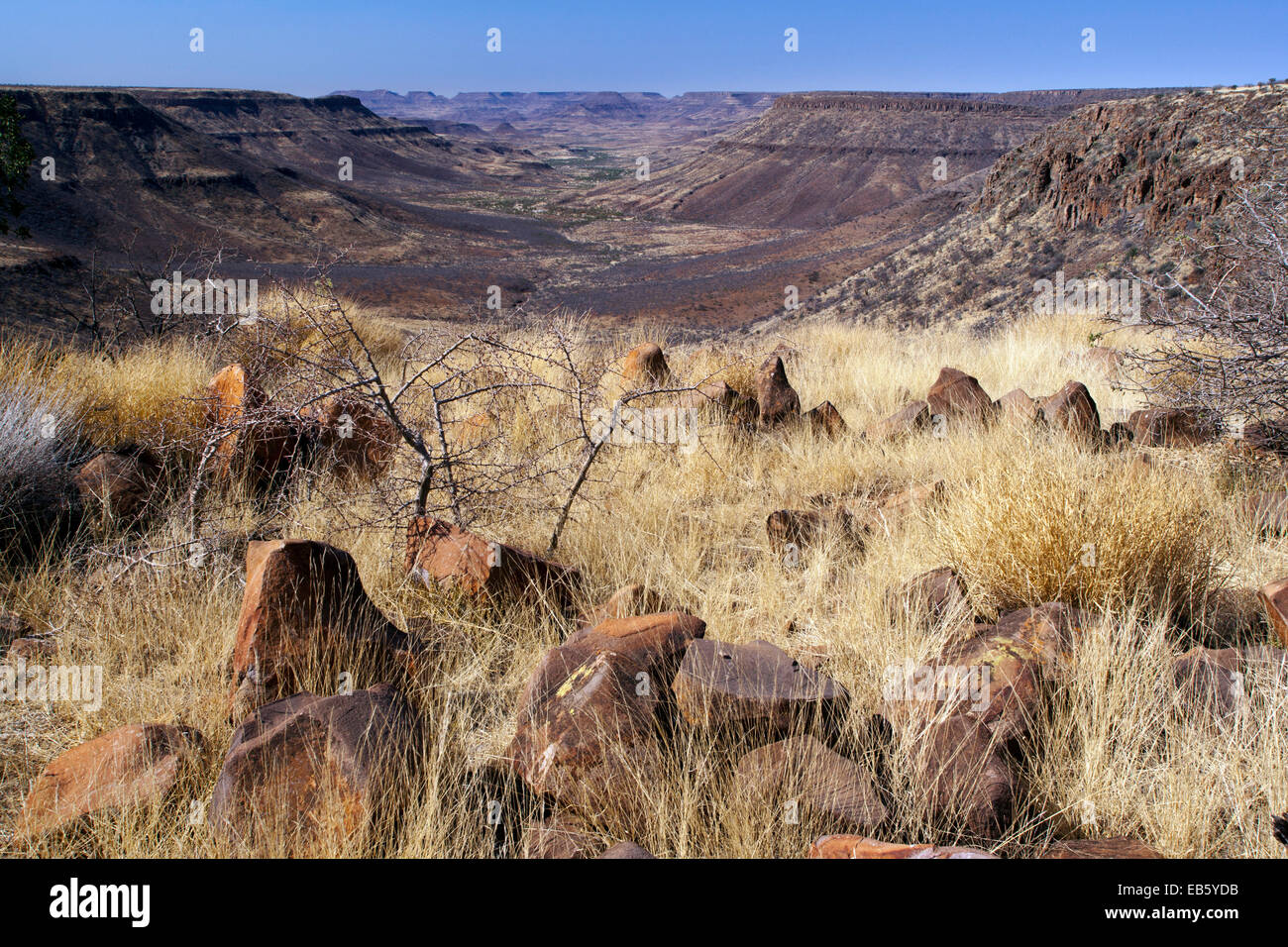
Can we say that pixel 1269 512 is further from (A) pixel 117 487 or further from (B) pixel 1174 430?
(A) pixel 117 487

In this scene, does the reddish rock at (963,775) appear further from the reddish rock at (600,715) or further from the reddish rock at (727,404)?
the reddish rock at (727,404)

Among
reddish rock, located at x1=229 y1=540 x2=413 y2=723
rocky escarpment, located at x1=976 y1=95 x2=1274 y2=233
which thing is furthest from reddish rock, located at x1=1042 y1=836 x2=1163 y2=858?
rocky escarpment, located at x1=976 y1=95 x2=1274 y2=233

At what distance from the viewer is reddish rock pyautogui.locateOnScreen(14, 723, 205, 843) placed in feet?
6.66

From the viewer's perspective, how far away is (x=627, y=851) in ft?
6.01

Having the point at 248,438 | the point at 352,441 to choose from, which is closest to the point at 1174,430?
the point at 352,441

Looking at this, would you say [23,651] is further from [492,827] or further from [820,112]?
[820,112]

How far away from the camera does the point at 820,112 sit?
227 feet

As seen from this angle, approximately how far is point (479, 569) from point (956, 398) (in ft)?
12.1

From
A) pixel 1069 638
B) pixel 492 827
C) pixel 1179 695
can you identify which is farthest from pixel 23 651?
pixel 1179 695

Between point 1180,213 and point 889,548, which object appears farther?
point 1180,213

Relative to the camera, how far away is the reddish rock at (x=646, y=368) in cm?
625

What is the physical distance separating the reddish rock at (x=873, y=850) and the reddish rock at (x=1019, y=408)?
3.48m
